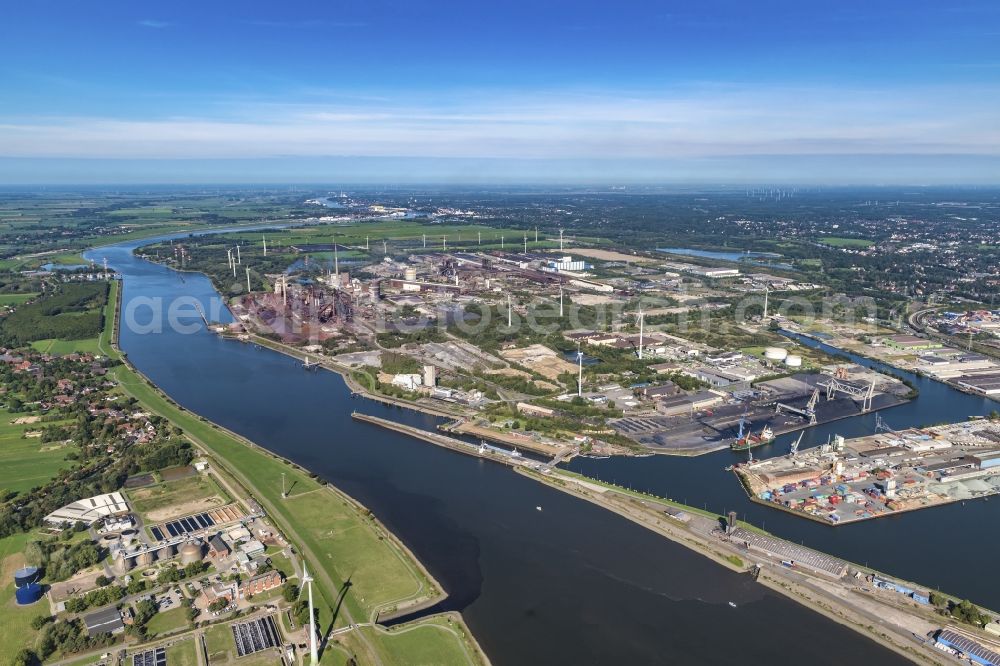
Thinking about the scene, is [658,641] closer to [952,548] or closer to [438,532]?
[438,532]

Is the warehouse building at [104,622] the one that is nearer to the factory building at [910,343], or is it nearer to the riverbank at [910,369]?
the riverbank at [910,369]

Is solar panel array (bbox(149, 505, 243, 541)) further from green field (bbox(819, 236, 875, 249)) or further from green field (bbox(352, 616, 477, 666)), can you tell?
green field (bbox(819, 236, 875, 249))

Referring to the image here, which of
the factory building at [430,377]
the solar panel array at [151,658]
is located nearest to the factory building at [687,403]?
the factory building at [430,377]

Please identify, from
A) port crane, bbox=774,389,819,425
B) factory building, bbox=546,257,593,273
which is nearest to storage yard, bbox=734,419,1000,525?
port crane, bbox=774,389,819,425

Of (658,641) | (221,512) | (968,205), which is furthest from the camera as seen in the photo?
(968,205)

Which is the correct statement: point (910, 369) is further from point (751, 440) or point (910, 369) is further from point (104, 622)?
point (104, 622)

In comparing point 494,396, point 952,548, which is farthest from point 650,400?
point 952,548
